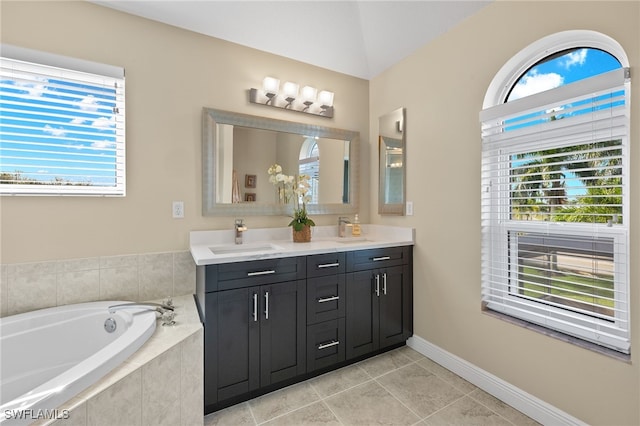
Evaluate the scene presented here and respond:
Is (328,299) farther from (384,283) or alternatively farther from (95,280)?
(95,280)

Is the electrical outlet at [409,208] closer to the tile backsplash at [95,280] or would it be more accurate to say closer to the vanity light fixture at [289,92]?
the vanity light fixture at [289,92]

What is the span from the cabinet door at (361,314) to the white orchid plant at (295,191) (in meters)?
0.60

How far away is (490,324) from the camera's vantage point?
1.93 m

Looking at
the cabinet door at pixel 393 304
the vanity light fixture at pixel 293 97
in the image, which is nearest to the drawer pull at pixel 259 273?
the cabinet door at pixel 393 304

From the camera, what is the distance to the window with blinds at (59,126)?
67.2 inches

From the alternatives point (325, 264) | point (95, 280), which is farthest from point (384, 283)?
point (95, 280)

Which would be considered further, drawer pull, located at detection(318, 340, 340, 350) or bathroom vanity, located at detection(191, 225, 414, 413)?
drawer pull, located at detection(318, 340, 340, 350)

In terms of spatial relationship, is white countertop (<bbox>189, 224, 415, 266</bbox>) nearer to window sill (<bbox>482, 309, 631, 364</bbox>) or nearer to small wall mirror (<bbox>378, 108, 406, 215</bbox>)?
small wall mirror (<bbox>378, 108, 406, 215</bbox>)

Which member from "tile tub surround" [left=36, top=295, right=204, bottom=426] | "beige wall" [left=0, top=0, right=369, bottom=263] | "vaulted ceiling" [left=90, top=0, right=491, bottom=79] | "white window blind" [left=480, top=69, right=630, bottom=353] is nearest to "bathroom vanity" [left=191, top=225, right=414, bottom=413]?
"tile tub surround" [left=36, top=295, right=204, bottom=426]

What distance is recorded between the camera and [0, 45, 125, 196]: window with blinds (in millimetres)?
1708

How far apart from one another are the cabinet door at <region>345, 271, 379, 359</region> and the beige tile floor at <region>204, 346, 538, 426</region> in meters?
0.16

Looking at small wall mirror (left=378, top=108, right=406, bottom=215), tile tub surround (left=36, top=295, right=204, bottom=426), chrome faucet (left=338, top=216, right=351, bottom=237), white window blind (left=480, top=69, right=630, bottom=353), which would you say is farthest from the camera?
chrome faucet (left=338, top=216, right=351, bottom=237)

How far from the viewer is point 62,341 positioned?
1642mm

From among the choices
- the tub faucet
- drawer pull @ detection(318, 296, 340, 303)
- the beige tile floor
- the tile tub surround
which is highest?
the tub faucet
